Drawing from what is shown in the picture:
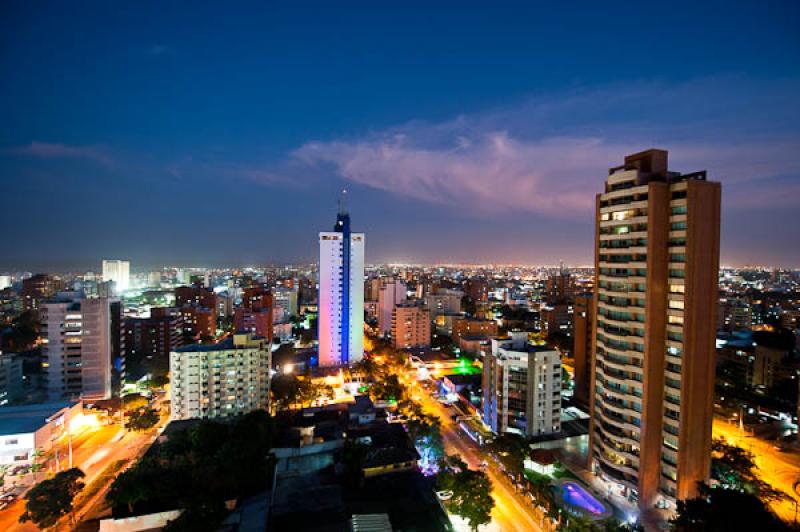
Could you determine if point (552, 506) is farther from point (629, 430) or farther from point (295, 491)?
point (295, 491)

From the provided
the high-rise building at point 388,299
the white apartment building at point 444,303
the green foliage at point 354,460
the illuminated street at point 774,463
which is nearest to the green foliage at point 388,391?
the green foliage at point 354,460

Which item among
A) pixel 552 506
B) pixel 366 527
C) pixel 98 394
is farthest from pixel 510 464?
pixel 98 394

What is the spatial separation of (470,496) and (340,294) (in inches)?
914

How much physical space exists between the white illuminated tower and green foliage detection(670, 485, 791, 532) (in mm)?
27013

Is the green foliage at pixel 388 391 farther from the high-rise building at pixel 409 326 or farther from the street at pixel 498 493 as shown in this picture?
the high-rise building at pixel 409 326

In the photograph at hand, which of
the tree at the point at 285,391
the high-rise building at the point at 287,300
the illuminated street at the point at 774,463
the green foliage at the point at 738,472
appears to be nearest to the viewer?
the green foliage at the point at 738,472

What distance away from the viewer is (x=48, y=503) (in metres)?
13.6

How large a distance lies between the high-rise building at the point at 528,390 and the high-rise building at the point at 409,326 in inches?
791

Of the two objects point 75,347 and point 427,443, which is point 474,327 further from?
point 75,347

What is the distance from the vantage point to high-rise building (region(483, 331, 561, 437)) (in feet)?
64.5

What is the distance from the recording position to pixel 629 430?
1483 cm

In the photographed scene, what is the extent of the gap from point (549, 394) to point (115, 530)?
18.4 meters

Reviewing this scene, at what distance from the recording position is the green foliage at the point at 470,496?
43.1 ft

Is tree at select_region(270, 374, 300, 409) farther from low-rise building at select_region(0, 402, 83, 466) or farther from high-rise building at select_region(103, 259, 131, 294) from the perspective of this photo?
high-rise building at select_region(103, 259, 131, 294)
